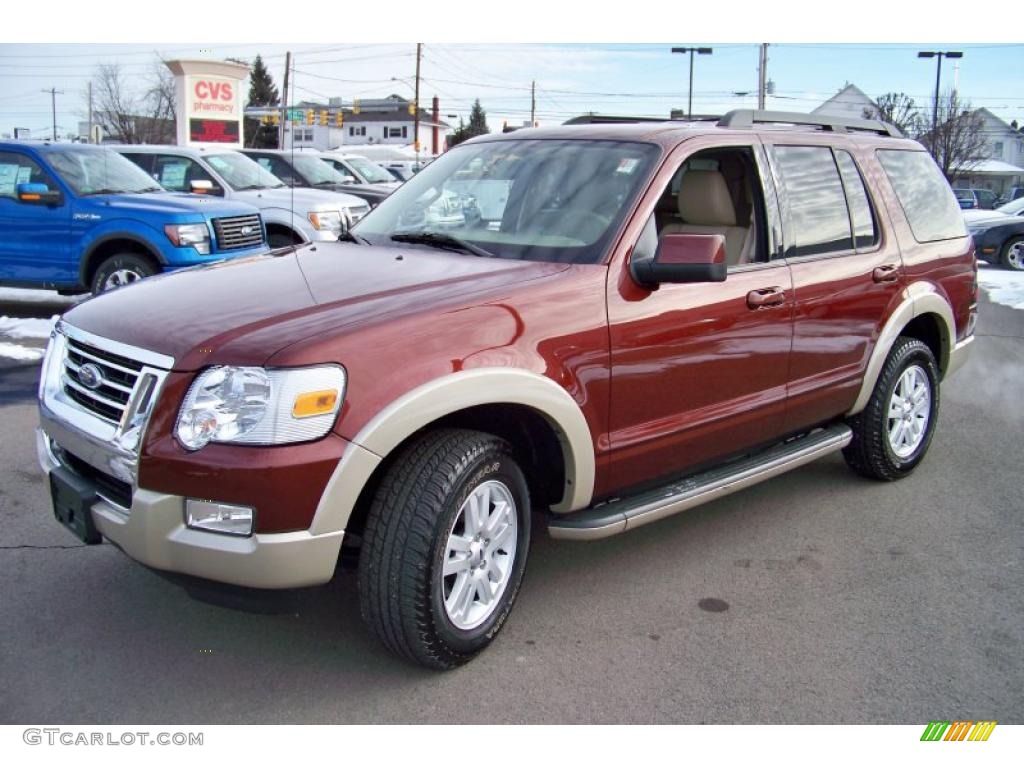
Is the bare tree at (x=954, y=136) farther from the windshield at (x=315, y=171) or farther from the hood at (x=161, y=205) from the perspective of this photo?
the hood at (x=161, y=205)

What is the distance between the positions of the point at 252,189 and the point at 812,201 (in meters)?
9.63

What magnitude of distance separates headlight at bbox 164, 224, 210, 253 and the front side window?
1595mm

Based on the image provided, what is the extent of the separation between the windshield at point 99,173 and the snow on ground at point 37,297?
1.80 metres

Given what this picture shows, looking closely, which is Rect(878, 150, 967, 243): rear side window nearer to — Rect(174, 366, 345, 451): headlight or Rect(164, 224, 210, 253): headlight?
Rect(174, 366, 345, 451): headlight

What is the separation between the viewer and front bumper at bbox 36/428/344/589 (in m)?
2.88

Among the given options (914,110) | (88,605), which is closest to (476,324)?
(88,605)

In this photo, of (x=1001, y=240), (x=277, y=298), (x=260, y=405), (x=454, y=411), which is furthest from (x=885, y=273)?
(x=1001, y=240)

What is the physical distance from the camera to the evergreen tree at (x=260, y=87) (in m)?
94.9

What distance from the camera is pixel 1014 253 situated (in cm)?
1758

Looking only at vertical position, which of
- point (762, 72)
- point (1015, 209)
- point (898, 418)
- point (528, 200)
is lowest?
point (898, 418)

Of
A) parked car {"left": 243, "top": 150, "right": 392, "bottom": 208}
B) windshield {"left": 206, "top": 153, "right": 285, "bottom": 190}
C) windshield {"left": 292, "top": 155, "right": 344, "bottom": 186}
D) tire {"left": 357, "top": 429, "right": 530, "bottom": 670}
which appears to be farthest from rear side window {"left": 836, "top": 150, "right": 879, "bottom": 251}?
windshield {"left": 292, "top": 155, "right": 344, "bottom": 186}

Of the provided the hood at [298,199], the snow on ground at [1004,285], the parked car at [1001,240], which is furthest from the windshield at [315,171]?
the parked car at [1001,240]

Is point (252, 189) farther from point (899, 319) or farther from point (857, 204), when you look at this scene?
point (899, 319)

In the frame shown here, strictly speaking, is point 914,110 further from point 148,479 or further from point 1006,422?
point 148,479
